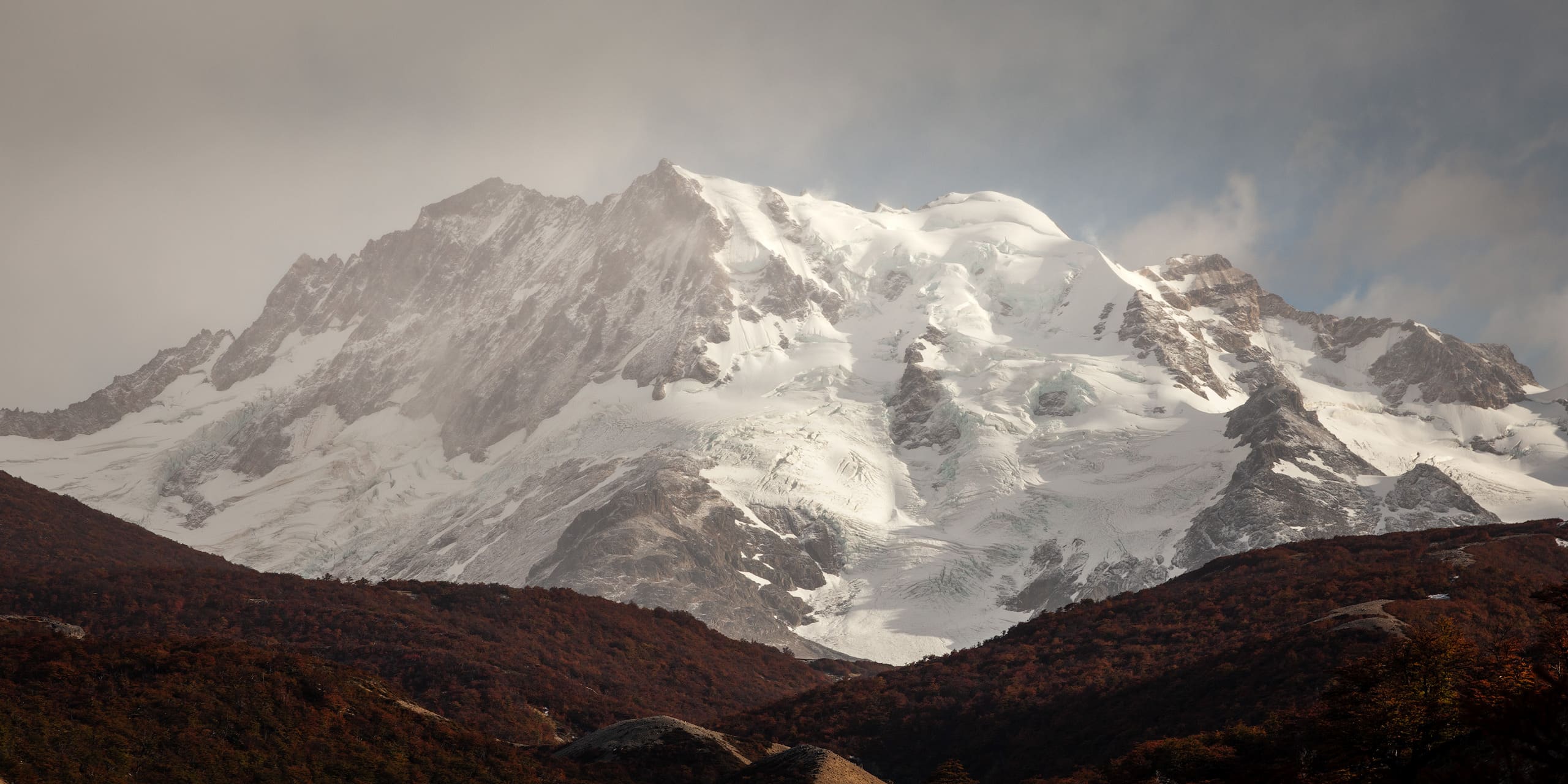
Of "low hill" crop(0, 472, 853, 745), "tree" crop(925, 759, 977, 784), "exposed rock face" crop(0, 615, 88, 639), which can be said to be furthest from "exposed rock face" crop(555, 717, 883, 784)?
"exposed rock face" crop(0, 615, 88, 639)

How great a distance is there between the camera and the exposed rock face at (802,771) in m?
46.9

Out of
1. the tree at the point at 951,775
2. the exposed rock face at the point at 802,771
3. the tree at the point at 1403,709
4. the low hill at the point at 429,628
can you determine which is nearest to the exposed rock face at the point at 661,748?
the exposed rock face at the point at 802,771

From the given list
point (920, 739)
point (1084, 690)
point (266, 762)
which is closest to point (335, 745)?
point (266, 762)

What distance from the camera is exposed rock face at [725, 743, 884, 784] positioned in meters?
46.9

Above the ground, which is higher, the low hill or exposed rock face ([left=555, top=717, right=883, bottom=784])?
the low hill

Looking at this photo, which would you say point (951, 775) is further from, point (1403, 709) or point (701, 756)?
point (1403, 709)

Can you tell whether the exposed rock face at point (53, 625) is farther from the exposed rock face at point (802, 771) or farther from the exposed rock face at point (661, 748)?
the exposed rock face at point (802, 771)

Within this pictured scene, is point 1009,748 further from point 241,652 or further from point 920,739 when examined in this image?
point 241,652

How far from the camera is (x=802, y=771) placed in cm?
4766

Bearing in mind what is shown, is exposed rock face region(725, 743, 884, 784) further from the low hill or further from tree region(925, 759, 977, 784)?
the low hill

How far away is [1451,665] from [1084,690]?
36026mm

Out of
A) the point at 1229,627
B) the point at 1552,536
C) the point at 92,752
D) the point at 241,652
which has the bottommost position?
the point at 92,752

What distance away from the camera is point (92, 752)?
41906 mm

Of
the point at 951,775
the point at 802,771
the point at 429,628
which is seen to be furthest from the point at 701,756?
the point at 429,628
